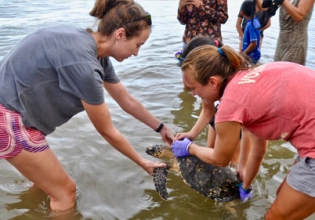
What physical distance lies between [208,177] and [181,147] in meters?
0.30

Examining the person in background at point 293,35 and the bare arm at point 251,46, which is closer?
the person in background at point 293,35

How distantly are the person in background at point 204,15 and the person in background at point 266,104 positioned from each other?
108 inches

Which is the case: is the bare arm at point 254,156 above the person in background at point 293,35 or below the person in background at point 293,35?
below

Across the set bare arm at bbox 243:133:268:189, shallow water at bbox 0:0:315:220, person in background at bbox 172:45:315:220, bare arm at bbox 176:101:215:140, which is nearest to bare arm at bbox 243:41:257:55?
shallow water at bbox 0:0:315:220

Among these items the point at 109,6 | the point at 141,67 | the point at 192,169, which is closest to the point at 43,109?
the point at 109,6

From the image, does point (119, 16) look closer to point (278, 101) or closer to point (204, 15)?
point (278, 101)

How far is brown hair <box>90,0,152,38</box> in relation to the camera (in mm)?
2172

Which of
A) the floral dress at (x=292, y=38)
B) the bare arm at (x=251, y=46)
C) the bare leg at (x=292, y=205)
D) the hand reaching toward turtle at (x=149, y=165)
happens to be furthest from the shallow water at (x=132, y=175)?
the floral dress at (x=292, y=38)

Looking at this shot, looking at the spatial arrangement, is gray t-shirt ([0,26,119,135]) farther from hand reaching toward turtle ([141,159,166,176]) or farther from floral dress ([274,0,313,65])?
floral dress ([274,0,313,65])

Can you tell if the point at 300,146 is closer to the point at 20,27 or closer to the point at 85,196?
the point at 85,196

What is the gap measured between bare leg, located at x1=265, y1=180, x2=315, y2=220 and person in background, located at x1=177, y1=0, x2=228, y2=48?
304cm

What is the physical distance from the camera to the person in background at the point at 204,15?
4.74m

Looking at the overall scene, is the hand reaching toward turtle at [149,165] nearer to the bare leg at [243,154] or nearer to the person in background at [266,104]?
the person in background at [266,104]

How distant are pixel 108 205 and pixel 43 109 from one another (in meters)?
1.11
